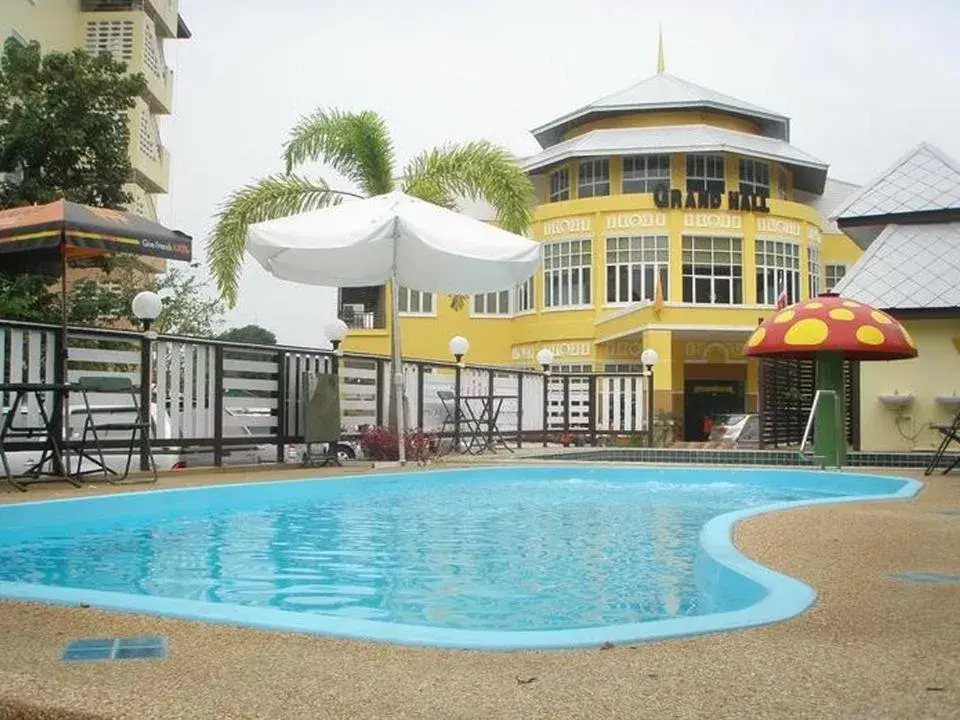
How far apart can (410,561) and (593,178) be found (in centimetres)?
3083

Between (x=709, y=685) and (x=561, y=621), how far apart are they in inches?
62.5

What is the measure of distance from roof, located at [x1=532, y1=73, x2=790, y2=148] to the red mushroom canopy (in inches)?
887

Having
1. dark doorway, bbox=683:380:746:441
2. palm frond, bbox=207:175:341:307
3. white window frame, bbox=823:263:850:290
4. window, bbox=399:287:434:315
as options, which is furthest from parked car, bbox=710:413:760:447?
white window frame, bbox=823:263:850:290

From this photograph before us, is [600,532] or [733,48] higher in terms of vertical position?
[733,48]

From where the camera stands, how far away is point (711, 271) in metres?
33.6

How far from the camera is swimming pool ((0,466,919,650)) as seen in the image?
364cm

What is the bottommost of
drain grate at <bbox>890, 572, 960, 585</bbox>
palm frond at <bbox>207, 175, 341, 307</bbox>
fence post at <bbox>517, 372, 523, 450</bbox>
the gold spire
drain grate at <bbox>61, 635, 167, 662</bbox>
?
drain grate at <bbox>61, 635, 167, 662</bbox>

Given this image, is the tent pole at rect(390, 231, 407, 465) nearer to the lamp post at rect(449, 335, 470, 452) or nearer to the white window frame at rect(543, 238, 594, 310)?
the lamp post at rect(449, 335, 470, 452)

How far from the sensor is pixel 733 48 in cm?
943

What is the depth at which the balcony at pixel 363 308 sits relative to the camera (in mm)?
36281

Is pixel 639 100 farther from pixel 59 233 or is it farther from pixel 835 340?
pixel 59 233

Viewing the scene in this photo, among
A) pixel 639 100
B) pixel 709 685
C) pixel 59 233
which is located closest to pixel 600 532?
pixel 709 685

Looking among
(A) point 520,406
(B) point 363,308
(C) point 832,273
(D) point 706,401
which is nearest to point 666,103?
(C) point 832,273

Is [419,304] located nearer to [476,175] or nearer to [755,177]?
[755,177]
